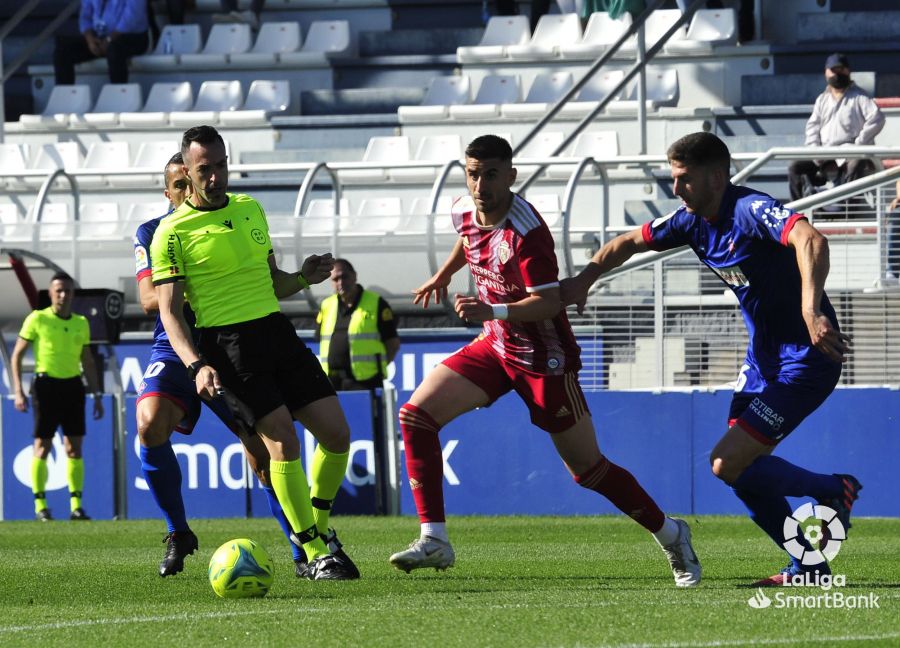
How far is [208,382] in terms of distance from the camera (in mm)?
6926

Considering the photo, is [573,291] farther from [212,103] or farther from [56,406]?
[212,103]

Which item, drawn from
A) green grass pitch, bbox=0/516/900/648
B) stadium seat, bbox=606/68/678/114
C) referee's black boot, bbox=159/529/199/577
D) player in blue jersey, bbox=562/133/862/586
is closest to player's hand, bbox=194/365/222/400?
green grass pitch, bbox=0/516/900/648

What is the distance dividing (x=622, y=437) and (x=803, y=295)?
7.37 m

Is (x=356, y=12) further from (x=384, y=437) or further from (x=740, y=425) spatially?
(x=740, y=425)

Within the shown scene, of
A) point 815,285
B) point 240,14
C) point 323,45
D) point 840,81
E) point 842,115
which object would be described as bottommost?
point 815,285

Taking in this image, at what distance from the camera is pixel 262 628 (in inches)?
229

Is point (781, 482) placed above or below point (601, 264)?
below

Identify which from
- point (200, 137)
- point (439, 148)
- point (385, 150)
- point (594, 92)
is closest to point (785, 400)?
point (200, 137)

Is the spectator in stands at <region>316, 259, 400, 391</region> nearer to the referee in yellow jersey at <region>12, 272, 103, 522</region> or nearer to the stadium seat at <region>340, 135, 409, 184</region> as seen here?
the referee in yellow jersey at <region>12, 272, 103, 522</region>

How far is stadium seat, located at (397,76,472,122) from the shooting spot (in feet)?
64.8

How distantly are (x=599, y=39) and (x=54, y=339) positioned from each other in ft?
27.9

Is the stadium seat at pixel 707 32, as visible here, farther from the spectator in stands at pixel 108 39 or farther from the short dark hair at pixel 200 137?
the short dark hair at pixel 200 137

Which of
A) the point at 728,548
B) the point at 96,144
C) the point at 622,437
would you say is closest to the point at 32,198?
the point at 96,144

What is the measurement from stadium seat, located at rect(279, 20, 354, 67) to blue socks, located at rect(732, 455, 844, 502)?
15628 mm
